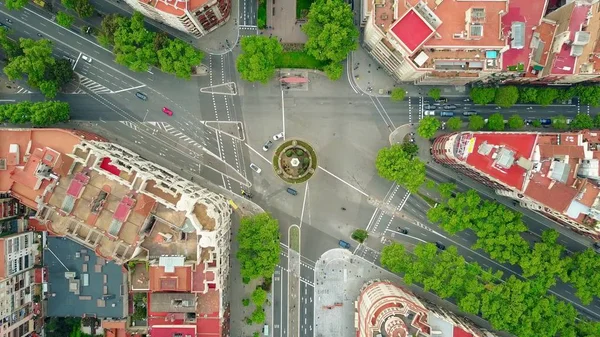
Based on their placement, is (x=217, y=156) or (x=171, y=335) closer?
(x=171, y=335)

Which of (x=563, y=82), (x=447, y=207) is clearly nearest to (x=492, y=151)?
(x=447, y=207)

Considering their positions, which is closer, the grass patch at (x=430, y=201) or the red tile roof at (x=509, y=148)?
the red tile roof at (x=509, y=148)

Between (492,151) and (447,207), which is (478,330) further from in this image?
(492,151)

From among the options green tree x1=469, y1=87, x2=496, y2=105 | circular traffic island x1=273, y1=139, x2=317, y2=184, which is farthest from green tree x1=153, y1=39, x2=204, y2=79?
green tree x1=469, y1=87, x2=496, y2=105

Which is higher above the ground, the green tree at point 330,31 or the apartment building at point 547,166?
the green tree at point 330,31

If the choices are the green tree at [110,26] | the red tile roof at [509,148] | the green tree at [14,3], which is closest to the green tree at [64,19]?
the green tree at [14,3]

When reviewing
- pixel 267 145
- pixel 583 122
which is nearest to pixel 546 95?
pixel 583 122

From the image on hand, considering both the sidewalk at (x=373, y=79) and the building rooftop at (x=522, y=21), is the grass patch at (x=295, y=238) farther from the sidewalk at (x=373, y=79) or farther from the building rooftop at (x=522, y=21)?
the building rooftop at (x=522, y=21)
